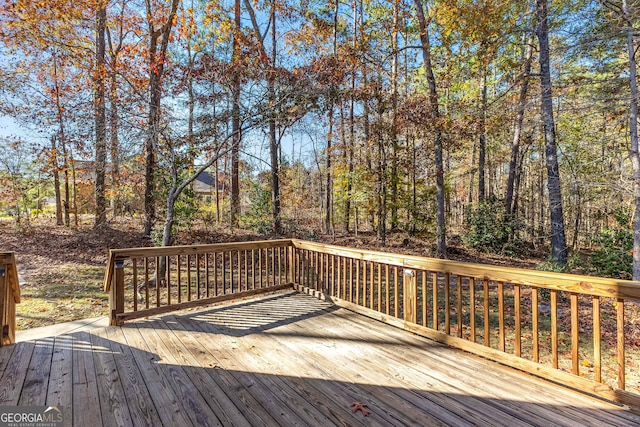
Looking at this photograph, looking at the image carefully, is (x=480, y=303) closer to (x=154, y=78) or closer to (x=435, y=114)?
(x=435, y=114)

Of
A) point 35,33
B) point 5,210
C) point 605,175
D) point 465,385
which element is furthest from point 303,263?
point 5,210

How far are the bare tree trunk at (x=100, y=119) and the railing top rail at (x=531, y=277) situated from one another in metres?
6.08

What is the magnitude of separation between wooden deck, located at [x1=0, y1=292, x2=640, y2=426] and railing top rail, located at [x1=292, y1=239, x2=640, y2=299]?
762 millimetres

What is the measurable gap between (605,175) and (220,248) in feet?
24.5

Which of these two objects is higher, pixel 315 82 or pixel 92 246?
pixel 315 82

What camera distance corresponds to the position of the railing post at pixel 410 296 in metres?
3.30

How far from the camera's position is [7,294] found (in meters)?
3.08

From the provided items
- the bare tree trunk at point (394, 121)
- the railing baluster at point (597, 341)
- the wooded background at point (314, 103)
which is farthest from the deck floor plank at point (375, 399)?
the bare tree trunk at point (394, 121)

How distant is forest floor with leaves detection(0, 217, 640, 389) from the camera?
4.78 meters

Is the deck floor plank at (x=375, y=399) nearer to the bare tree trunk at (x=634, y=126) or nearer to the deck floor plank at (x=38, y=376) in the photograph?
the deck floor plank at (x=38, y=376)

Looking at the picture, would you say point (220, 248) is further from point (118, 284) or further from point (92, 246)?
point (92, 246)

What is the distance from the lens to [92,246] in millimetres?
8344

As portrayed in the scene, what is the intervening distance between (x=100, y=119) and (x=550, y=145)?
1059cm

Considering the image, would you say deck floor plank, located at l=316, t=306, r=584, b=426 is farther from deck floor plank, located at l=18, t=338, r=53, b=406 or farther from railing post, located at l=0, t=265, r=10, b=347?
railing post, located at l=0, t=265, r=10, b=347
